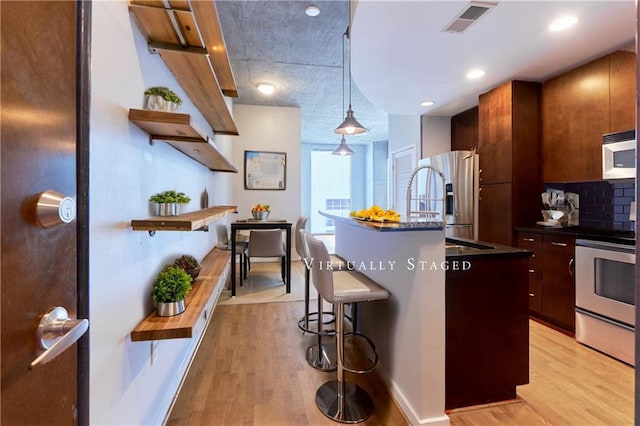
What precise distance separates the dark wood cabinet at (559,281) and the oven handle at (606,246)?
10 cm

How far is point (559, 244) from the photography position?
9.09 feet

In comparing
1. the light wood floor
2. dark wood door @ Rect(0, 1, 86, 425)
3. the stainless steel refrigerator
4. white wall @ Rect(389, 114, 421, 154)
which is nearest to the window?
white wall @ Rect(389, 114, 421, 154)

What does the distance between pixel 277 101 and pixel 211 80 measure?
11.5 ft

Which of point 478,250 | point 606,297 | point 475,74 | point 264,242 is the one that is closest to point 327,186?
point 264,242

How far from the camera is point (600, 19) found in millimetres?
2229

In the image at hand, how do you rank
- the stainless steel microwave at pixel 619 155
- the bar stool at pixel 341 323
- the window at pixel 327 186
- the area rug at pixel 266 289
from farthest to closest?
the window at pixel 327 186
the area rug at pixel 266 289
the stainless steel microwave at pixel 619 155
the bar stool at pixel 341 323

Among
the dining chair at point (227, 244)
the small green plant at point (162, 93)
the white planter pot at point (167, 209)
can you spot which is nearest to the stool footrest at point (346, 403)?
the white planter pot at point (167, 209)

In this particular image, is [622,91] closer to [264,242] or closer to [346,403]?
[346,403]

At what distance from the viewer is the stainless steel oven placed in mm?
2240

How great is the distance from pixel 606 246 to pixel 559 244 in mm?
422

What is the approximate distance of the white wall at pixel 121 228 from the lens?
98cm

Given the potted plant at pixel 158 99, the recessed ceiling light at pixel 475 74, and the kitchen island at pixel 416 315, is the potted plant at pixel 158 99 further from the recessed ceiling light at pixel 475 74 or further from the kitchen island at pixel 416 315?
the recessed ceiling light at pixel 475 74

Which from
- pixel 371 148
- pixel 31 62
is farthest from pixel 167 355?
pixel 371 148

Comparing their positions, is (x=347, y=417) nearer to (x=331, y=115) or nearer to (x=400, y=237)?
(x=400, y=237)
